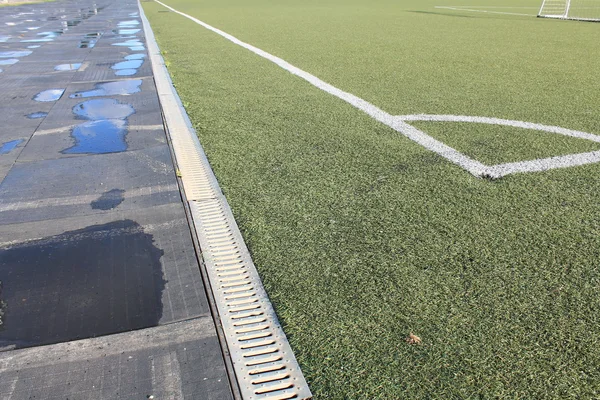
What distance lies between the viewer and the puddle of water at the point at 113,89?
19.7 feet

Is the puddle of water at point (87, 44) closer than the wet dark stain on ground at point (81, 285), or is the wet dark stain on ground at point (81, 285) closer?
the wet dark stain on ground at point (81, 285)

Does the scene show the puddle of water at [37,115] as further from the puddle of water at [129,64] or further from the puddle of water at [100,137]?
the puddle of water at [129,64]

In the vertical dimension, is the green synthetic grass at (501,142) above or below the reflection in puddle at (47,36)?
above

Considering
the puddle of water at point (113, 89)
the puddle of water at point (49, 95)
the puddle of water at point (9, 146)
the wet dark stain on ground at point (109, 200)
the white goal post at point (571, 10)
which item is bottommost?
the wet dark stain on ground at point (109, 200)

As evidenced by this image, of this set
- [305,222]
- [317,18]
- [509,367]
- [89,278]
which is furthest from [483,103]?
[317,18]

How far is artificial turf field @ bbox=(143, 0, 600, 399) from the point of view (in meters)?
1.78

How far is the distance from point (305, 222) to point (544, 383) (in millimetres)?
1425

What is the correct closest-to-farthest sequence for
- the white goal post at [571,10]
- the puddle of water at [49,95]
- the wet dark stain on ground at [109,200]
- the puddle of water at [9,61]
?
1. the wet dark stain on ground at [109,200]
2. the puddle of water at [49,95]
3. the puddle of water at [9,61]
4. the white goal post at [571,10]

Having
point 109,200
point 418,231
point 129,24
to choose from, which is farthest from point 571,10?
point 109,200

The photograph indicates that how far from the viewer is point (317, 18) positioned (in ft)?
49.9

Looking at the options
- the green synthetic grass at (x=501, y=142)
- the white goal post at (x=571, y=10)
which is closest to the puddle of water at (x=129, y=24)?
the white goal post at (x=571, y=10)

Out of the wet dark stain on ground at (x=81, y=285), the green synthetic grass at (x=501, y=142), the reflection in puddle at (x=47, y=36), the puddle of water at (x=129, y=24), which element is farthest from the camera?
the puddle of water at (x=129, y=24)

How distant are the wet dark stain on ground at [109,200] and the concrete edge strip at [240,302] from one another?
41 centimetres

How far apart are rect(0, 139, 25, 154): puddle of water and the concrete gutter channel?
26mm
